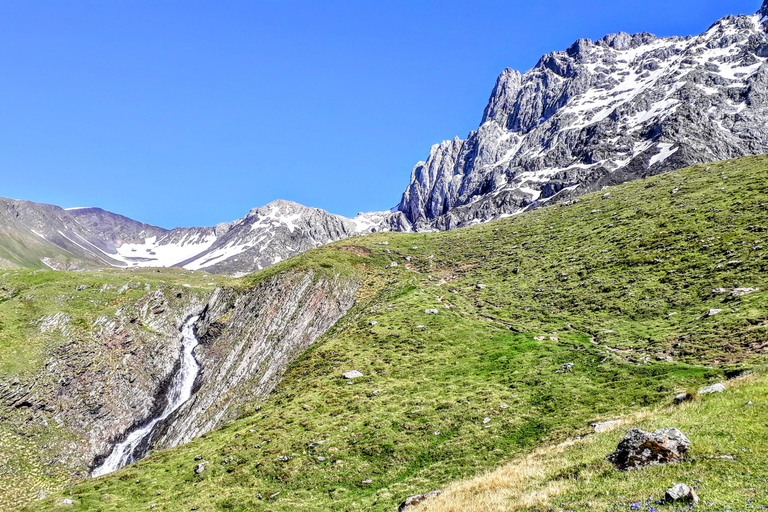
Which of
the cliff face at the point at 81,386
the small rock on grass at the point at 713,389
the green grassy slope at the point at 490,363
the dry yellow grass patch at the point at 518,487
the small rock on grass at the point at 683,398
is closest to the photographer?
the dry yellow grass patch at the point at 518,487

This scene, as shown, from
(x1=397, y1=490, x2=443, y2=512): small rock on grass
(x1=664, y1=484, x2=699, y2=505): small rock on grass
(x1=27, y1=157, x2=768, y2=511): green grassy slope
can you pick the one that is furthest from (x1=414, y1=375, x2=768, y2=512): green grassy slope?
(x1=27, y1=157, x2=768, y2=511): green grassy slope

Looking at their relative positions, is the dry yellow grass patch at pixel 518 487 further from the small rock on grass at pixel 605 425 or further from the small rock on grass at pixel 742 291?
the small rock on grass at pixel 742 291

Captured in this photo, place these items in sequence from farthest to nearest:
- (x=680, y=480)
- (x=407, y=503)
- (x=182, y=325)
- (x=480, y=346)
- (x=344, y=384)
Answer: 1. (x=182, y=325)
2. (x=480, y=346)
3. (x=344, y=384)
4. (x=407, y=503)
5. (x=680, y=480)

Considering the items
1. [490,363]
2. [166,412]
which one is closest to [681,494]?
[490,363]

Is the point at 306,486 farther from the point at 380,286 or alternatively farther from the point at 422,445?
the point at 380,286

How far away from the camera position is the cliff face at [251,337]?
58.4m

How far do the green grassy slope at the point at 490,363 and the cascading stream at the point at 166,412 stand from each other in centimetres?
2334

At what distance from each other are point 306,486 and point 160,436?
42909 millimetres

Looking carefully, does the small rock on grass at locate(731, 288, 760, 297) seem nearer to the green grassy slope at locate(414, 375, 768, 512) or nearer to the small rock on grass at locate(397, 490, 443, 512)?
the green grassy slope at locate(414, 375, 768, 512)

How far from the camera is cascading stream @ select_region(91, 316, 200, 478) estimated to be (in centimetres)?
5867

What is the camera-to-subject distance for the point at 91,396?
64125 millimetres

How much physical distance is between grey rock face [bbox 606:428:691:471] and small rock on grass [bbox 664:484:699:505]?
12.5ft

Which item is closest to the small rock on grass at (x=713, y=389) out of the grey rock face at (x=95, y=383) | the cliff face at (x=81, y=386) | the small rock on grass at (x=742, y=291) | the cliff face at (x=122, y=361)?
the small rock on grass at (x=742, y=291)

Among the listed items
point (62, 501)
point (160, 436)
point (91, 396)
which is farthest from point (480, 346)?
point (91, 396)
